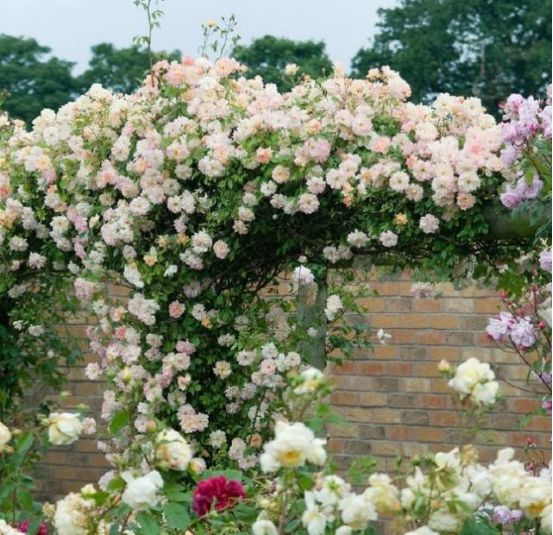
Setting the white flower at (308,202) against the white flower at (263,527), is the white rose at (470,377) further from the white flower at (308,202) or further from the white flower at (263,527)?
the white flower at (308,202)

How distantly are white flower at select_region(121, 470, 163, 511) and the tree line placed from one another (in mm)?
19436

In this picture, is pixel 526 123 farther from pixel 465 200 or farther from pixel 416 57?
pixel 416 57

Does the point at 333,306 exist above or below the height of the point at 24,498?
above

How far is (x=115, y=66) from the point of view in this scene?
22562mm

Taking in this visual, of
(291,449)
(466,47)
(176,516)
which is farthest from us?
(466,47)

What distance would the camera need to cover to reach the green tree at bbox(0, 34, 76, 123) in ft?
71.0

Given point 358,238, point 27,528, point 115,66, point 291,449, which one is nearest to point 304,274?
point 358,238

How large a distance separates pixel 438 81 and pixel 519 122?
2057 cm

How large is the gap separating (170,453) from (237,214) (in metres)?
1.73

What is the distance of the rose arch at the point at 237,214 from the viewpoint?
3.63 m

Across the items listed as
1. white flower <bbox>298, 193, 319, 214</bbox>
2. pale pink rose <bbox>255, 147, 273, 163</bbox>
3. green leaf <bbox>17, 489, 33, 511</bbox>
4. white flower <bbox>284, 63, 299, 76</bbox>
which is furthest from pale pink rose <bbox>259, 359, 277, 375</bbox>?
green leaf <bbox>17, 489, 33, 511</bbox>

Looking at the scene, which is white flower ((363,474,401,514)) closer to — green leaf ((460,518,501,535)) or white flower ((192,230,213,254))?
green leaf ((460,518,501,535))

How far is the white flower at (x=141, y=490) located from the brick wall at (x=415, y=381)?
3661 mm

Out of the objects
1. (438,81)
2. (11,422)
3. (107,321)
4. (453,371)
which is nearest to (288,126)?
(107,321)
